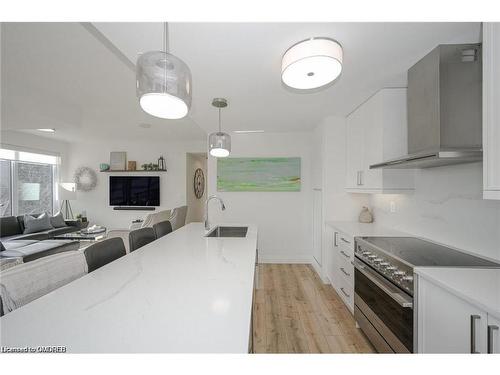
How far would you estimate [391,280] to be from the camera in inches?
58.1

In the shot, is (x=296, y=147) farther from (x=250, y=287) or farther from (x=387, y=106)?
(x=250, y=287)

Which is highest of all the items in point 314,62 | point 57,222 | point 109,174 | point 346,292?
point 314,62

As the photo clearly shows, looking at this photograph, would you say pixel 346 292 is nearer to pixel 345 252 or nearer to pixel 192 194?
pixel 345 252

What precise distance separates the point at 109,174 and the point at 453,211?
688 centimetres

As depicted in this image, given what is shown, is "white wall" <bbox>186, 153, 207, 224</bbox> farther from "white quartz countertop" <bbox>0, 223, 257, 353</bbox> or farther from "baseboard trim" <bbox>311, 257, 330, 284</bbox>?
"white quartz countertop" <bbox>0, 223, 257, 353</bbox>

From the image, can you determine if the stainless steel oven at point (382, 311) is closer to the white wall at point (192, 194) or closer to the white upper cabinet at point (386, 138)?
the white upper cabinet at point (386, 138)

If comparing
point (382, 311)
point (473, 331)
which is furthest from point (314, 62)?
point (382, 311)

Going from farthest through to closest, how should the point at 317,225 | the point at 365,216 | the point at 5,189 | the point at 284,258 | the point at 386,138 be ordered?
the point at 5,189 → the point at 284,258 → the point at 317,225 → the point at 365,216 → the point at 386,138

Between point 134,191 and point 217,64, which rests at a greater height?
point 217,64

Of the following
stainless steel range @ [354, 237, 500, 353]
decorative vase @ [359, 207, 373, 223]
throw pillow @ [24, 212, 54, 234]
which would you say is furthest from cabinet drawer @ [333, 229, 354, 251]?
throw pillow @ [24, 212, 54, 234]

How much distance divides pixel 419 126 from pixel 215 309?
1.88m

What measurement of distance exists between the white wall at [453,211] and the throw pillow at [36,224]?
21.2ft

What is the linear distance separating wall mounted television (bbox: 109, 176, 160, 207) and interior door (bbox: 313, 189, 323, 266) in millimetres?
4074

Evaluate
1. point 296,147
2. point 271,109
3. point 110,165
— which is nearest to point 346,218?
point 296,147
